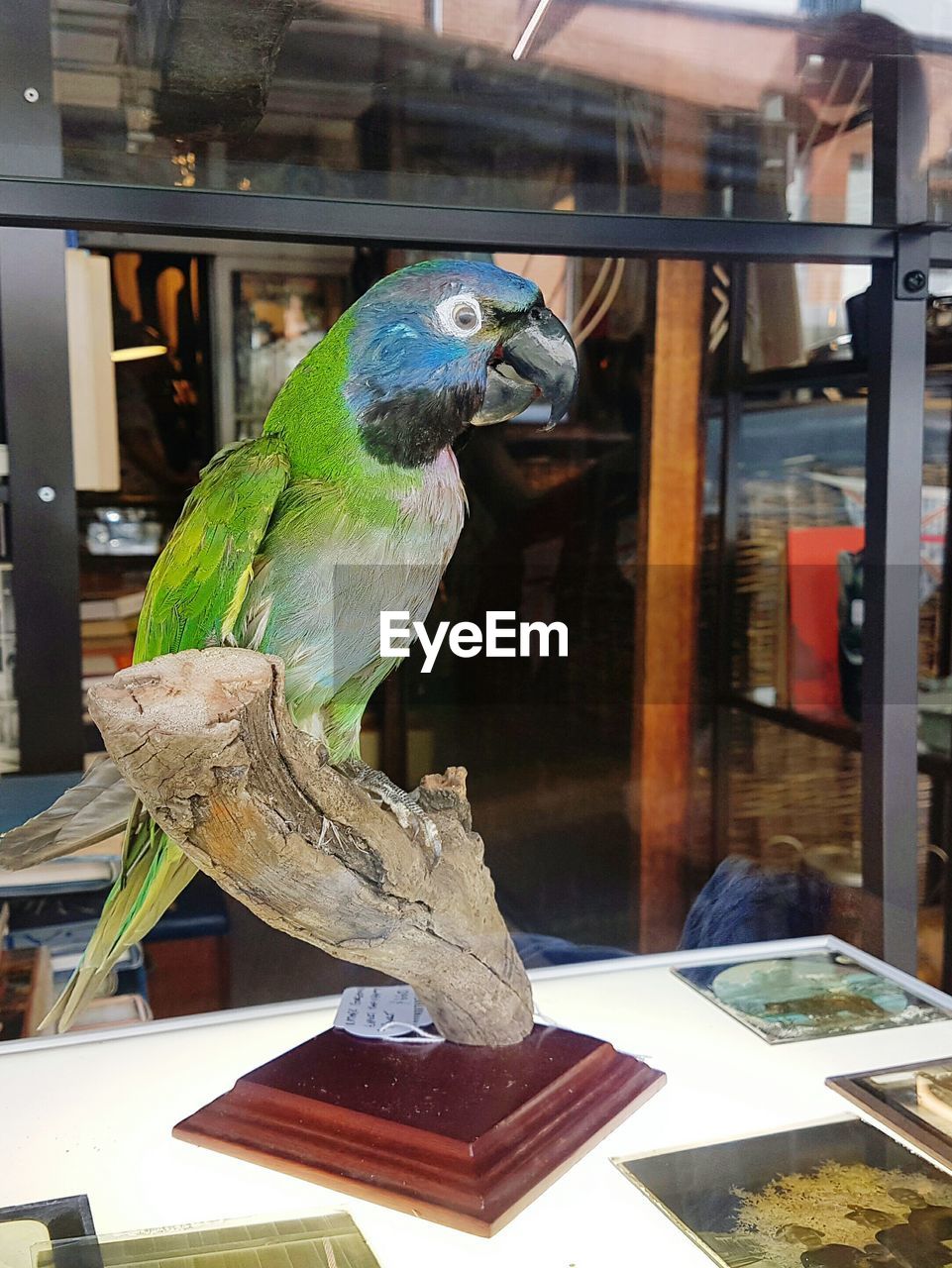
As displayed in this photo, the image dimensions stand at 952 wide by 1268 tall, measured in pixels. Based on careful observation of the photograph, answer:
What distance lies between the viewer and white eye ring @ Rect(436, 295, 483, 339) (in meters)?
0.94

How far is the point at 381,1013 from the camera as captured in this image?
105cm

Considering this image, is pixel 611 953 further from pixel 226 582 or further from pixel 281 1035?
pixel 226 582

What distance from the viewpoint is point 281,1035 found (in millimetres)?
1060

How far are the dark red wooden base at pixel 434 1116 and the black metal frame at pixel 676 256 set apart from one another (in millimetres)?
425

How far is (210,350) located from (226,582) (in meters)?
0.70

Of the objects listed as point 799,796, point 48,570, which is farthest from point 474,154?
point 799,796

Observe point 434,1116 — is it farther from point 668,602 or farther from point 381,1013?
point 668,602

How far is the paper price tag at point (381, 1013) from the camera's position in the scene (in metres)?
1.01

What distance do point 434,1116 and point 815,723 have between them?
2.44 feet

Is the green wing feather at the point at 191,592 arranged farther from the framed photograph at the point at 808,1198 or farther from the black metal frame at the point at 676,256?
the framed photograph at the point at 808,1198

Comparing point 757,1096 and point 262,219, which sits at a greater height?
point 262,219

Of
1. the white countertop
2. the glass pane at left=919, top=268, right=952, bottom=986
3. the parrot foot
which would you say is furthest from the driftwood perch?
the glass pane at left=919, top=268, right=952, bottom=986

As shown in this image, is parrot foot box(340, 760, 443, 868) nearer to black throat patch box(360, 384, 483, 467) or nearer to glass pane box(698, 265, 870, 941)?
black throat patch box(360, 384, 483, 467)

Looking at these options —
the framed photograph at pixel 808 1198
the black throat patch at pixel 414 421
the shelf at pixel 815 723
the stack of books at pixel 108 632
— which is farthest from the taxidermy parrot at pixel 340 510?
the shelf at pixel 815 723
